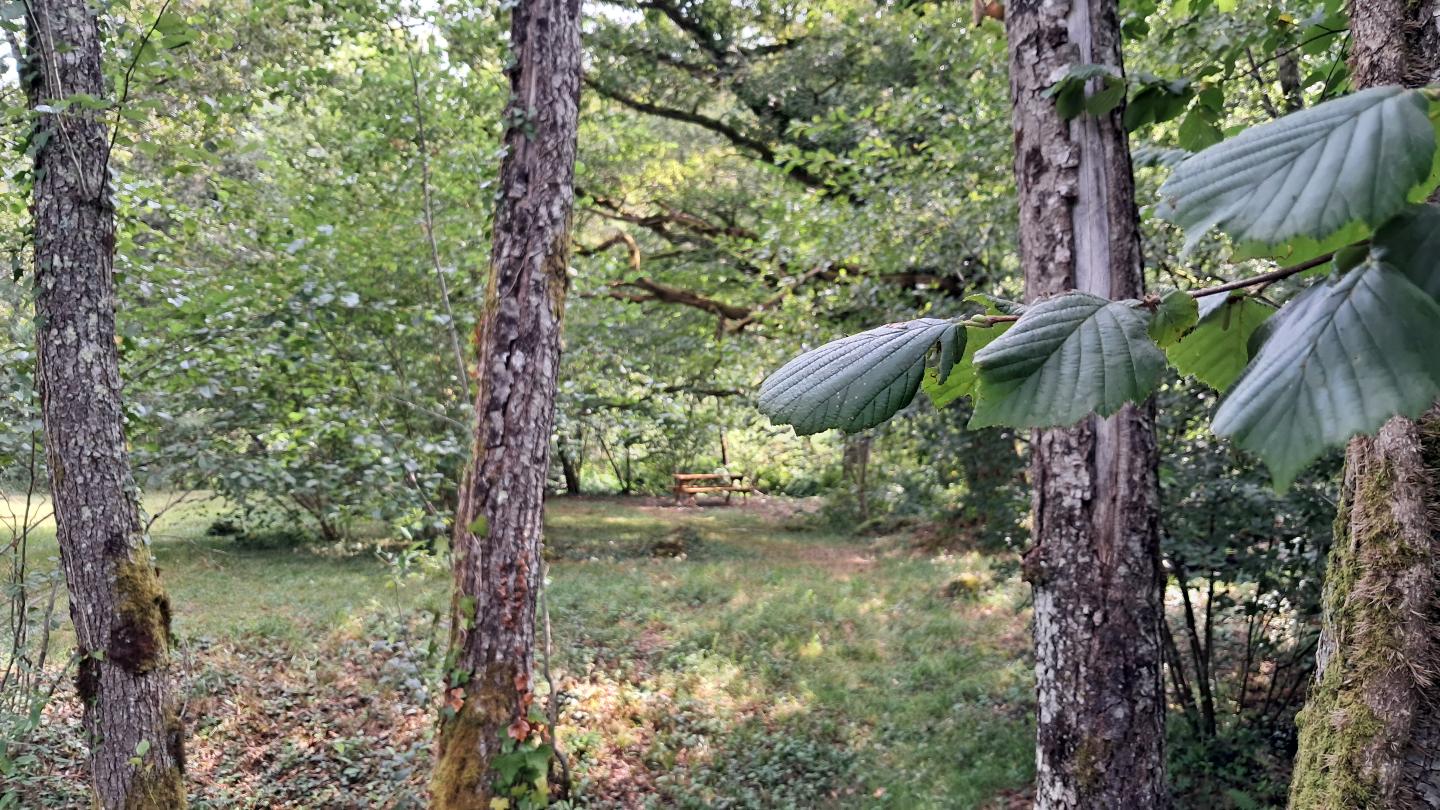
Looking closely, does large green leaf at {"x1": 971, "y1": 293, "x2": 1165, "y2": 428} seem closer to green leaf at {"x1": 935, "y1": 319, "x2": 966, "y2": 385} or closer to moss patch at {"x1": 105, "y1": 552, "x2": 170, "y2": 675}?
green leaf at {"x1": 935, "y1": 319, "x2": 966, "y2": 385}

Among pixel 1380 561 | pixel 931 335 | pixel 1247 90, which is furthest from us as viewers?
pixel 1247 90

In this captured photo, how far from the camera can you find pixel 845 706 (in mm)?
5695

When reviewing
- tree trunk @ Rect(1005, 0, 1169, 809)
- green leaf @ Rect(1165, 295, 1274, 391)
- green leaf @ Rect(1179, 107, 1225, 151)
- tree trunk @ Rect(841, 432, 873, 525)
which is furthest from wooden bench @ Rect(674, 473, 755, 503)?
green leaf @ Rect(1165, 295, 1274, 391)

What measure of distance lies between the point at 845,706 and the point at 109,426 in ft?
15.3

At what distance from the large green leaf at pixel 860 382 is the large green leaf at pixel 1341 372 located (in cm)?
20

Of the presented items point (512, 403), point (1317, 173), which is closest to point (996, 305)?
point (1317, 173)

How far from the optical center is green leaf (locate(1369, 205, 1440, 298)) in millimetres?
421

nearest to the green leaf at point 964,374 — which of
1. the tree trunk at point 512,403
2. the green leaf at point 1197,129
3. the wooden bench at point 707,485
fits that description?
the green leaf at point 1197,129

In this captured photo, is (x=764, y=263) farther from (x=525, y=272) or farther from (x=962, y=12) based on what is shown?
(x=525, y=272)

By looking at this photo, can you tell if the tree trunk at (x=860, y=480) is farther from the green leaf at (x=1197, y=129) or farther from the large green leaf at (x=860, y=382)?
the large green leaf at (x=860, y=382)

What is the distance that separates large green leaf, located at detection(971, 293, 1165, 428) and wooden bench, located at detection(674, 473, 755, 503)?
683 inches

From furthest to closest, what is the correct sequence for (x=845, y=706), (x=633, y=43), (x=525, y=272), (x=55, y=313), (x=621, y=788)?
(x=633, y=43) → (x=845, y=706) → (x=621, y=788) → (x=525, y=272) → (x=55, y=313)

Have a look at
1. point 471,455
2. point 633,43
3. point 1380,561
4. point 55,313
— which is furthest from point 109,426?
point 633,43

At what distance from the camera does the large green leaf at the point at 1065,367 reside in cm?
50
